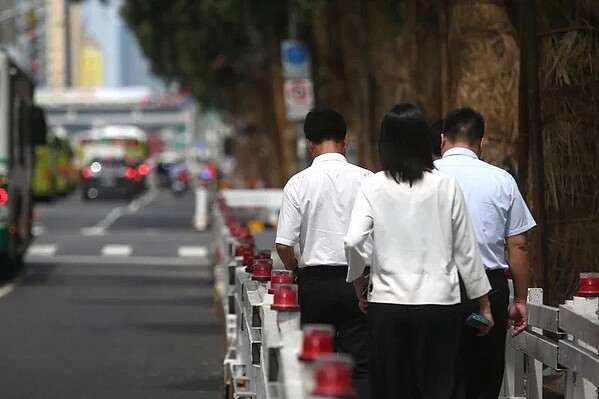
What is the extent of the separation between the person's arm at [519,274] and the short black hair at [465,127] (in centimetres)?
54

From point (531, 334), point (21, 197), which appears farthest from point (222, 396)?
point (21, 197)

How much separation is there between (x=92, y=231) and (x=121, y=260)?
37.8 feet

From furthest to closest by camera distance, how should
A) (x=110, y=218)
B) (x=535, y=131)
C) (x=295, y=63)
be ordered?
(x=110, y=218), (x=295, y=63), (x=535, y=131)

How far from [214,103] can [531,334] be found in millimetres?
62680

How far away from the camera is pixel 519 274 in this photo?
28.7 feet

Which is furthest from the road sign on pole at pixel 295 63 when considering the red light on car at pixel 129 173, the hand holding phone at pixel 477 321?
the red light on car at pixel 129 173

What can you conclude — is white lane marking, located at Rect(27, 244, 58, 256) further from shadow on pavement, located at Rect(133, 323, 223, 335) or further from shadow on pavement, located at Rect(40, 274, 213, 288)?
shadow on pavement, located at Rect(133, 323, 223, 335)

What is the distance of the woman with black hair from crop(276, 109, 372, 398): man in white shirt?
1338 mm

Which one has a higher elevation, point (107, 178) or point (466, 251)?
point (466, 251)

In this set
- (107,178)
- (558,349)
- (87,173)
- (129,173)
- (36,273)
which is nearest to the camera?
(558,349)

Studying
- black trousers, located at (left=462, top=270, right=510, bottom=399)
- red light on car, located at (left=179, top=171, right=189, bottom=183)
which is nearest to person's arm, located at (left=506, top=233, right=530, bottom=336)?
black trousers, located at (left=462, top=270, right=510, bottom=399)

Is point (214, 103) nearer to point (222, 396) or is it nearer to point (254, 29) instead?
point (254, 29)

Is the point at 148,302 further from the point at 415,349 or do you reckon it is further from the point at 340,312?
the point at 415,349

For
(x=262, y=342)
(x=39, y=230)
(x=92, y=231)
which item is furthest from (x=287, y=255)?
(x=39, y=230)
